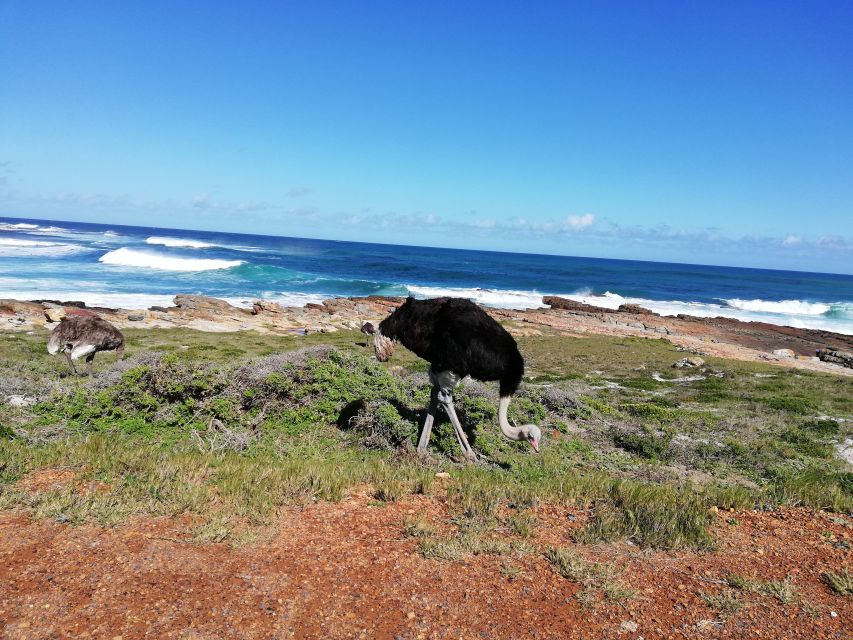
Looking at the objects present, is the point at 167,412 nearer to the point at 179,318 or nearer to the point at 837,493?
the point at 837,493

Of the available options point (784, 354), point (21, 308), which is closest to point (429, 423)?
point (21, 308)

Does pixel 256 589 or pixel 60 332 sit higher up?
pixel 60 332

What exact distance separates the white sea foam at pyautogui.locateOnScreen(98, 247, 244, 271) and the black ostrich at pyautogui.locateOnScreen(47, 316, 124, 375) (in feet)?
166

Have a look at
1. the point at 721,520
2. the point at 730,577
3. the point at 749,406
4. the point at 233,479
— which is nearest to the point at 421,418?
the point at 233,479

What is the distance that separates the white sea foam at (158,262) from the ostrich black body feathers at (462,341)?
56600 mm

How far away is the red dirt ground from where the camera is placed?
356 cm

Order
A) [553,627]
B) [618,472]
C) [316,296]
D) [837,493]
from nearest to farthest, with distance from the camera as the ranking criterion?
1. [553,627]
2. [837,493]
3. [618,472]
4. [316,296]

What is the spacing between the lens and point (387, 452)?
7191mm

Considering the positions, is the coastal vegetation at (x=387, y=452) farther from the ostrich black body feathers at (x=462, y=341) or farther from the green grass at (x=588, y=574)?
the ostrich black body feathers at (x=462, y=341)

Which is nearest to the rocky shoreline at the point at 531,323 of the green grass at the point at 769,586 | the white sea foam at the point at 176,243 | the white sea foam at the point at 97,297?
the white sea foam at the point at 97,297

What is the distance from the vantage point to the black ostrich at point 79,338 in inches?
400

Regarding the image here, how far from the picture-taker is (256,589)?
390cm

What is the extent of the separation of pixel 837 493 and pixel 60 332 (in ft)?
39.7

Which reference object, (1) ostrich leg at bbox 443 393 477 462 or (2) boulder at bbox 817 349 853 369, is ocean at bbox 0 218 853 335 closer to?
(2) boulder at bbox 817 349 853 369
